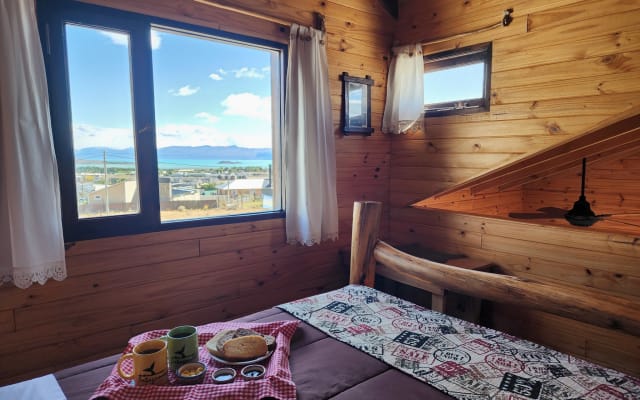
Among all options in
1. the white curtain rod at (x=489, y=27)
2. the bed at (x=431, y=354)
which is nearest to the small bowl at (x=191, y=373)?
the bed at (x=431, y=354)

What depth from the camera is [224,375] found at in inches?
41.4

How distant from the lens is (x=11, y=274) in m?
1.64

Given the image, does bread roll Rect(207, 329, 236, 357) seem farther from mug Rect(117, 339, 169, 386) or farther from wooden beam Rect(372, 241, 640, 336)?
wooden beam Rect(372, 241, 640, 336)

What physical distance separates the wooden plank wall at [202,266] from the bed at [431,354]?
0.87 meters

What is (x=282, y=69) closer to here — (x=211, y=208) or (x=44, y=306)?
(x=211, y=208)

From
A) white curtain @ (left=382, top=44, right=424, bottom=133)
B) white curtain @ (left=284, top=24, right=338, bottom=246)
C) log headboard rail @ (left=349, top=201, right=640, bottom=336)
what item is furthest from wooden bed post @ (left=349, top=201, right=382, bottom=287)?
white curtain @ (left=382, top=44, right=424, bottom=133)

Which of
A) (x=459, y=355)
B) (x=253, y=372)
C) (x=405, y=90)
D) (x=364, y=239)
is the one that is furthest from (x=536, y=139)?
(x=253, y=372)

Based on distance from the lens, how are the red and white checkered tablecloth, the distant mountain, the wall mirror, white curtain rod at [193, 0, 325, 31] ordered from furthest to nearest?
the wall mirror < white curtain rod at [193, 0, 325, 31] < the distant mountain < the red and white checkered tablecloth

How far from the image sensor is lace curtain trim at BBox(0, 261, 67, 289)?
163cm

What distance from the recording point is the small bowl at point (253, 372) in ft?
3.42

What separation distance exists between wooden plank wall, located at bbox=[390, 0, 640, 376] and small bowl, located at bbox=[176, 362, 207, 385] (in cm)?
188

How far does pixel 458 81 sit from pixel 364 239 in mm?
1519

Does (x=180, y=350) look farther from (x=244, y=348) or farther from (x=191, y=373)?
(x=244, y=348)

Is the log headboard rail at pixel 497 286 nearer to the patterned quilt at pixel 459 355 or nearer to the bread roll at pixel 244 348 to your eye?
the patterned quilt at pixel 459 355
